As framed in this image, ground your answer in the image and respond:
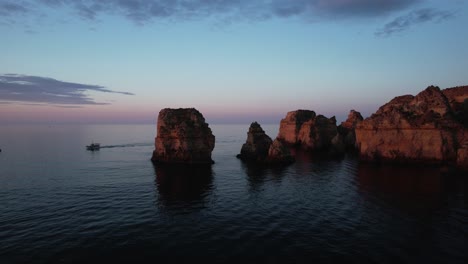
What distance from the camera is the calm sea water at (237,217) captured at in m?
25.4

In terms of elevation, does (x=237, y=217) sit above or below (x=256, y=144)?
below

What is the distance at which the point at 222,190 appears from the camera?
166ft

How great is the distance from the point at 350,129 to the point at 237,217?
10200 centimetres

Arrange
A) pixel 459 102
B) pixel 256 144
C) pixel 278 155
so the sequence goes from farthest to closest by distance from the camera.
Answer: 1. pixel 256 144
2. pixel 459 102
3. pixel 278 155

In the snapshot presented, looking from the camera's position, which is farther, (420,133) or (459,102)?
(459,102)

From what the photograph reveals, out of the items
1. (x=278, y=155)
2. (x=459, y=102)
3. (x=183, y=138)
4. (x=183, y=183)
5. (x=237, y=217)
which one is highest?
(x=459, y=102)

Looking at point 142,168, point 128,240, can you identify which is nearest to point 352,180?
point 128,240

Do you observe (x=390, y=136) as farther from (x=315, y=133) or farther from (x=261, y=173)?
(x=315, y=133)

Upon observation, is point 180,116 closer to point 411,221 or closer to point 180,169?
point 180,169

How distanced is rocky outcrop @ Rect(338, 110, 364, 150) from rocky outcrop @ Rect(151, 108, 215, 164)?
58.2 meters

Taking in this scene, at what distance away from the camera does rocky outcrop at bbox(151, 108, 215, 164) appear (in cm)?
7869

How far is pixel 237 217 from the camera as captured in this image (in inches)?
1398

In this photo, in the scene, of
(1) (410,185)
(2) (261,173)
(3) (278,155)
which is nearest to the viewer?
(1) (410,185)

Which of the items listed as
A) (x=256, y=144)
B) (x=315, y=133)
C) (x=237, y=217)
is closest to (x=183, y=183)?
(x=237, y=217)
